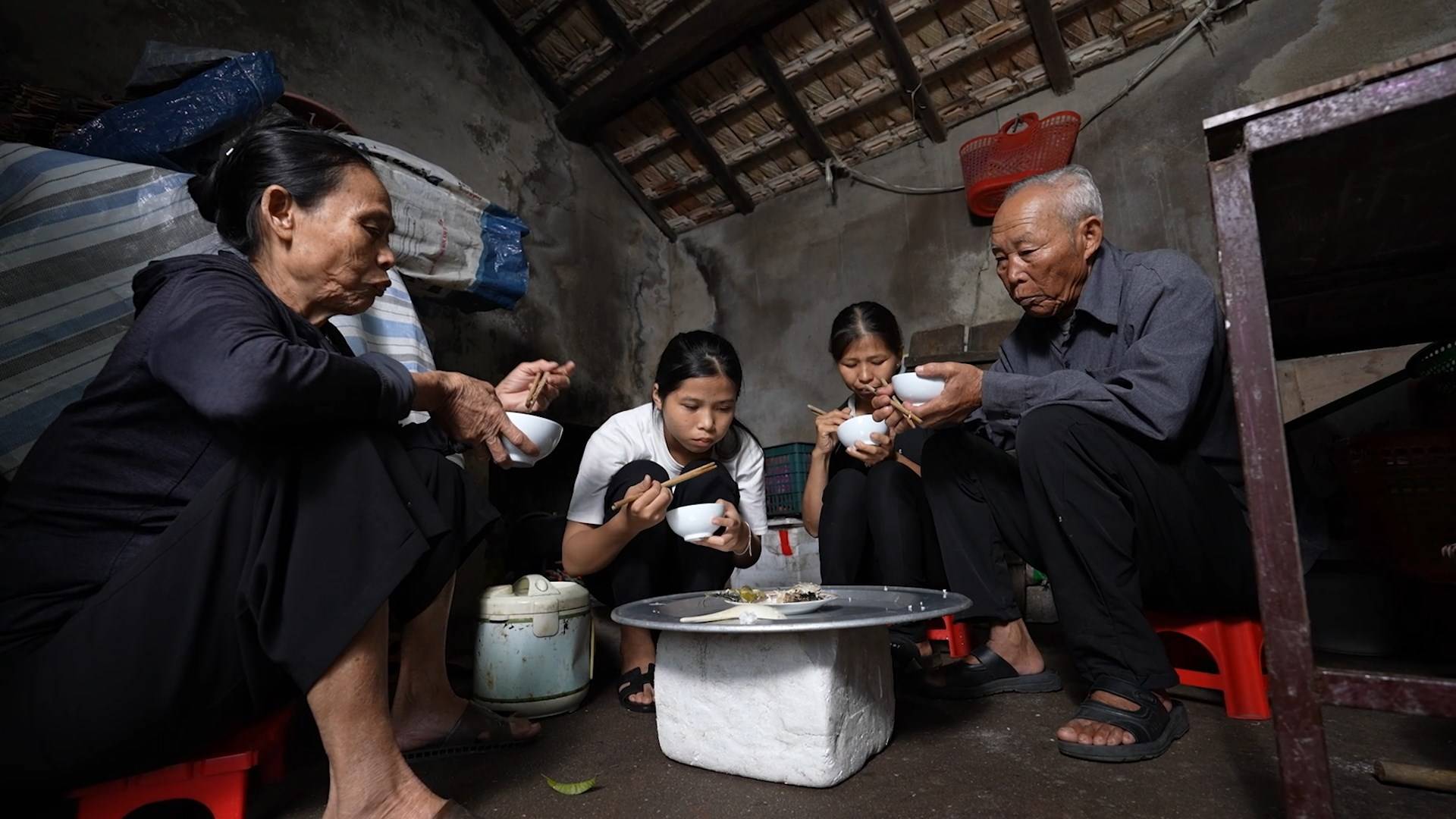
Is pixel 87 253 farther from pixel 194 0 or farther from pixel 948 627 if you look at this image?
pixel 948 627

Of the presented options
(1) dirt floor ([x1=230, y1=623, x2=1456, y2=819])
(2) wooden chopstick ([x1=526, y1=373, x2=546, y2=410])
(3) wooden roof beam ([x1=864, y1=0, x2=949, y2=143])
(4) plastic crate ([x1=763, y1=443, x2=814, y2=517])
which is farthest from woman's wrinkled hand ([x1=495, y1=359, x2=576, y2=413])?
(3) wooden roof beam ([x1=864, y1=0, x2=949, y2=143])

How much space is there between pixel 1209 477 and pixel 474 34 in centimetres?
535

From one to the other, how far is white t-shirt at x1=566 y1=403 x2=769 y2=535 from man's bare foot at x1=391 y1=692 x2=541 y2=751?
2.22ft

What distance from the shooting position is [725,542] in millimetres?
1898

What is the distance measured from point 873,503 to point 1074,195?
1.06 meters

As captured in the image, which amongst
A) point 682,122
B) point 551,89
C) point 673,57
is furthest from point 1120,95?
point 551,89

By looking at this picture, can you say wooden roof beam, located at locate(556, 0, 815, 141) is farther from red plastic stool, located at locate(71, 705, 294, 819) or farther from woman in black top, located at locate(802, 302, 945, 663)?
red plastic stool, located at locate(71, 705, 294, 819)

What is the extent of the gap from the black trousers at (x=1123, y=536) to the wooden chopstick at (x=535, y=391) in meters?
1.22

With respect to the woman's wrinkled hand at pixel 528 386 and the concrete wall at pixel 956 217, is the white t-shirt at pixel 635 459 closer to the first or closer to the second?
the woman's wrinkled hand at pixel 528 386

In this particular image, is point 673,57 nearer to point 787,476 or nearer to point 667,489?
point 787,476

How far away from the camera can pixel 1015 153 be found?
14.0 ft

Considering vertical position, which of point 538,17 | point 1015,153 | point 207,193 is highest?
point 538,17

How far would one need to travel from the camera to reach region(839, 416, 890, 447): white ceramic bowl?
1.95 meters

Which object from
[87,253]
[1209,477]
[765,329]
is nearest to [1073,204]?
[1209,477]
